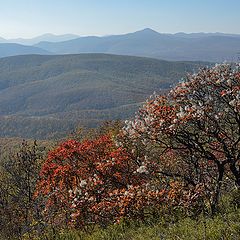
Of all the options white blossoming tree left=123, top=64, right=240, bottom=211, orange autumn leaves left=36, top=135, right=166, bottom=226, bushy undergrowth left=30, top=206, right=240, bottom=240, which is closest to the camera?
bushy undergrowth left=30, top=206, right=240, bottom=240

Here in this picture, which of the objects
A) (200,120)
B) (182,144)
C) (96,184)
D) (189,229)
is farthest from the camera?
A: (96,184)

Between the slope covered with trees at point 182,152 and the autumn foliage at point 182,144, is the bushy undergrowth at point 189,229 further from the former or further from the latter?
the autumn foliage at point 182,144

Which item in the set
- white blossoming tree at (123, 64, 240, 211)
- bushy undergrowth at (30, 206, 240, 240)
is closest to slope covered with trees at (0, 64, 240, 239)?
white blossoming tree at (123, 64, 240, 211)

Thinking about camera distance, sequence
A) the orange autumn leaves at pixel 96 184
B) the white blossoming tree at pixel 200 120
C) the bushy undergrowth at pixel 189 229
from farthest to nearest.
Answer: the orange autumn leaves at pixel 96 184
the white blossoming tree at pixel 200 120
the bushy undergrowth at pixel 189 229

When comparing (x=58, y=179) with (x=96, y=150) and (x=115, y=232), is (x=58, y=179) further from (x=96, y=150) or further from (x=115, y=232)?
(x=115, y=232)

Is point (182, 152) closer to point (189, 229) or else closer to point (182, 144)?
point (182, 144)

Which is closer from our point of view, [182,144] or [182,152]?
[182,144]

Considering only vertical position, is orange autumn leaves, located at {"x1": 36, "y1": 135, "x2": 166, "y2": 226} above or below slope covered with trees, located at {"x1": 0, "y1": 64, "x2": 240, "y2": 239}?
below

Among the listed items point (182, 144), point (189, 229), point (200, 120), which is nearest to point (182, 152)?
point (182, 144)

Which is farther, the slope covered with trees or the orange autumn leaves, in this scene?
the orange autumn leaves

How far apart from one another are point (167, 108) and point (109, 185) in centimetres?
415

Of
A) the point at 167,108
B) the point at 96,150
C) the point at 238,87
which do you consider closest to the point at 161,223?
the point at 167,108

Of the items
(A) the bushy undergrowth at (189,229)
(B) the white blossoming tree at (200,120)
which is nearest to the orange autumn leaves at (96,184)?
(A) the bushy undergrowth at (189,229)

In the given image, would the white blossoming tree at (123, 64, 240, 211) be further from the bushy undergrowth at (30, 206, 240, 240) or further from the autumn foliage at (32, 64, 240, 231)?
the bushy undergrowth at (30, 206, 240, 240)
